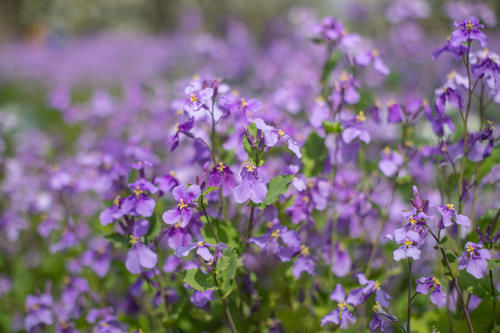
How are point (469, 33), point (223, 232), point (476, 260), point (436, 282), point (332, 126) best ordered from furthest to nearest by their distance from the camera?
point (332, 126), point (223, 232), point (469, 33), point (436, 282), point (476, 260)

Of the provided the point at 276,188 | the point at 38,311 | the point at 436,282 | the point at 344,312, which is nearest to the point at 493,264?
the point at 436,282

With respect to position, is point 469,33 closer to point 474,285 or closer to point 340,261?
point 474,285

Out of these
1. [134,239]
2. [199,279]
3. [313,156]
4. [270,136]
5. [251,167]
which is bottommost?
[199,279]

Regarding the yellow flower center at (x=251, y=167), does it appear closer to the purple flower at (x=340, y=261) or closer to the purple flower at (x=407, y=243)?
the purple flower at (x=407, y=243)

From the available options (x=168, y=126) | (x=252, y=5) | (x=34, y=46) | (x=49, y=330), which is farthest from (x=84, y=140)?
(x=252, y=5)

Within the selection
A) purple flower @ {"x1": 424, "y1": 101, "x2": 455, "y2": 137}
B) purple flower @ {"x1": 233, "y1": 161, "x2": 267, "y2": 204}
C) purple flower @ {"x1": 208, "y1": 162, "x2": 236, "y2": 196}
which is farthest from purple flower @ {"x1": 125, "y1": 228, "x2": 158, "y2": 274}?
purple flower @ {"x1": 424, "y1": 101, "x2": 455, "y2": 137}

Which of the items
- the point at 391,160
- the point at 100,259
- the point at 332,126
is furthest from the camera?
the point at 100,259

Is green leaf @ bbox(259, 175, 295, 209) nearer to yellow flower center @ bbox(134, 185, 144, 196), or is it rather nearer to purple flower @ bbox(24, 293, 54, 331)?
yellow flower center @ bbox(134, 185, 144, 196)
